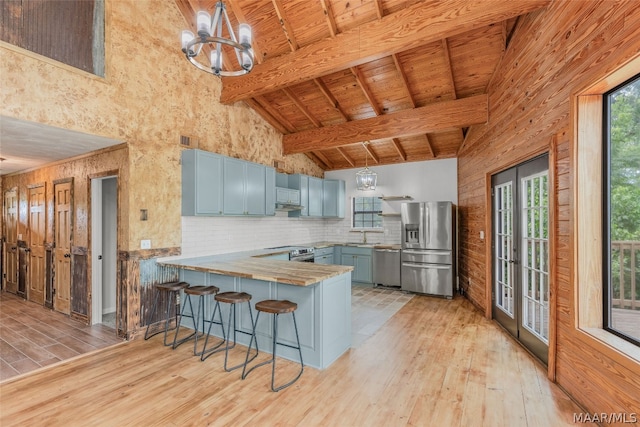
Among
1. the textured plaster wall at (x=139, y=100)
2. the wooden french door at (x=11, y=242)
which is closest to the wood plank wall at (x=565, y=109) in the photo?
the textured plaster wall at (x=139, y=100)

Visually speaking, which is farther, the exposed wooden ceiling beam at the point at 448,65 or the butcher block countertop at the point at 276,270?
the exposed wooden ceiling beam at the point at 448,65

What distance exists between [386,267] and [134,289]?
4531 millimetres

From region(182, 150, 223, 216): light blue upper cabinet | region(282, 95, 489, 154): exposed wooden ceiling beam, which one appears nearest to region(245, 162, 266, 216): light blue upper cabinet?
region(182, 150, 223, 216): light blue upper cabinet

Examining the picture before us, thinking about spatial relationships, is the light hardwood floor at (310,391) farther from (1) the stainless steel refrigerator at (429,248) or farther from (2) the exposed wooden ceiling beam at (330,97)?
(2) the exposed wooden ceiling beam at (330,97)

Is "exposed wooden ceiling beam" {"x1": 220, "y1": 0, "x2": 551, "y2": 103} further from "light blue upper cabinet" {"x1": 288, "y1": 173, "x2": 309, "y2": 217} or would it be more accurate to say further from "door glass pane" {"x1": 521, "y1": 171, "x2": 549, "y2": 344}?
"light blue upper cabinet" {"x1": 288, "y1": 173, "x2": 309, "y2": 217}

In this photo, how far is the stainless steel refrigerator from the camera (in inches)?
222

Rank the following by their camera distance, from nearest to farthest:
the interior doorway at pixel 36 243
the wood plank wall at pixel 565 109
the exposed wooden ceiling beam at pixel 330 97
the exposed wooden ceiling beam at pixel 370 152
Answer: the wood plank wall at pixel 565 109
the exposed wooden ceiling beam at pixel 330 97
the interior doorway at pixel 36 243
the exposed wooden ceiling beam at pixel 370 152

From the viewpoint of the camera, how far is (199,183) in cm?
420

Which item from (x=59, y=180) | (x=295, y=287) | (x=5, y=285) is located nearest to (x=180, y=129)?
(x=59, y=180)

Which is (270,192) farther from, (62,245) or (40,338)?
(40,338)

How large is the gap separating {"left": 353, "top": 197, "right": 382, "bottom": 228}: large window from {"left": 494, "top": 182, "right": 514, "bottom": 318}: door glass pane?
328 cm

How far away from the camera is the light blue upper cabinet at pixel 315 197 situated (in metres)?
6.78

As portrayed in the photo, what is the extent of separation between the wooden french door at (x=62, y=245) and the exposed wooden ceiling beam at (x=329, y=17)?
4393mm

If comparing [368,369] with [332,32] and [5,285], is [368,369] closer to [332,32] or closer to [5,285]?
[332,32]
